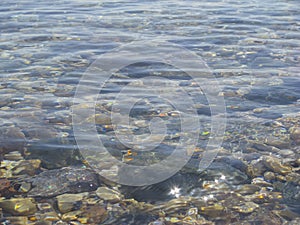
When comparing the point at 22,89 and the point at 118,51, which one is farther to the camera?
the point at 118,51

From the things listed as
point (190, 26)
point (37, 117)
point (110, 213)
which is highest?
point (190, 26)

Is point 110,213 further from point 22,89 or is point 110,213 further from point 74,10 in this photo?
point 74,10

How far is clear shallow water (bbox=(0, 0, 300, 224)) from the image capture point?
20.5ft

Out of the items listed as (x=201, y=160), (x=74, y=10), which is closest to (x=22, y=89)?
(x=201, y=160)

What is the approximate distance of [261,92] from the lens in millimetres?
7480

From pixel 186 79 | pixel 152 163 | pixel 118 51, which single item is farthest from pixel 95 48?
pixel 152 163

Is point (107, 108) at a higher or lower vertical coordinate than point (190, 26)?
lower

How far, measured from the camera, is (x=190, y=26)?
39.1 feet

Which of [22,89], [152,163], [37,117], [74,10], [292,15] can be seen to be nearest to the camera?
[152,163]

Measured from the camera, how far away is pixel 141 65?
8781 mm

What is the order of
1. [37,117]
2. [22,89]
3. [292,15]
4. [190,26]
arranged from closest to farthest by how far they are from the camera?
[37,117] → [22,89] → [190,26] → [292,15]

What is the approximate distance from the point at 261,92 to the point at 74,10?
8.37 metres

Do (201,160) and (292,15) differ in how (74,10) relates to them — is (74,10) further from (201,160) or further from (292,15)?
(201,160)

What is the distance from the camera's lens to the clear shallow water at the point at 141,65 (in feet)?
20.5
